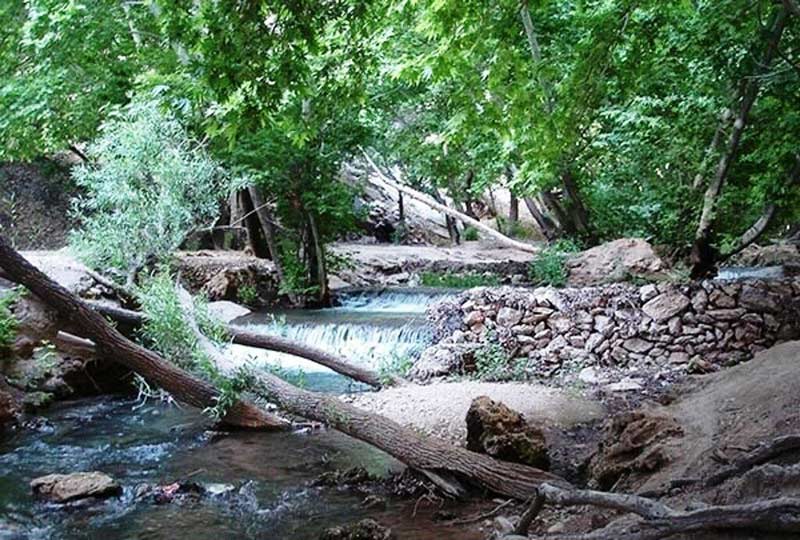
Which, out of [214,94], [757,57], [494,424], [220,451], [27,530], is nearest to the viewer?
[214,94]

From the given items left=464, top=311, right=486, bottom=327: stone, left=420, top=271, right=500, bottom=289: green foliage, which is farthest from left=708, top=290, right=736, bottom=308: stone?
left=420, top=271, right=500, bottom=289: green foliage

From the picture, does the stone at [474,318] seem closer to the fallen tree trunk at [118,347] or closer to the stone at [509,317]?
the stone at [509,317]

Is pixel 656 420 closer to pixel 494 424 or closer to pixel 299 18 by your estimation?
pixel 494 424

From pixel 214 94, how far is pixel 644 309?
674 cm

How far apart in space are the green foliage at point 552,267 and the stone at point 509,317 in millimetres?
5424

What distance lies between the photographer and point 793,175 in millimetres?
9023

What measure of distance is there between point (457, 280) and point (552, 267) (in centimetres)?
302

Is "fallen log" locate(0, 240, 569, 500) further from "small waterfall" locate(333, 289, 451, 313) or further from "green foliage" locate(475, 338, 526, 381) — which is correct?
"small waterfall" locate(333, 289, 451, 313)

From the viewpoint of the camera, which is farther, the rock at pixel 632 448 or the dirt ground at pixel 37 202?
the dirt ground at pixel 37 202

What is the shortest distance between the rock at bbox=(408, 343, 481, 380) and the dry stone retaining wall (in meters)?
0.01

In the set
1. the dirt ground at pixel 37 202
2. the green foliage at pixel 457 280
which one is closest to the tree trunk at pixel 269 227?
the green foliage at pixel 457 280

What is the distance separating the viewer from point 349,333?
1208 centimetres

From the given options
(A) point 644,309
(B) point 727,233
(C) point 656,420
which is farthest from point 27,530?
(B) point 727,233

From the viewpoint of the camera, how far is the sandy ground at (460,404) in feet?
24.4
